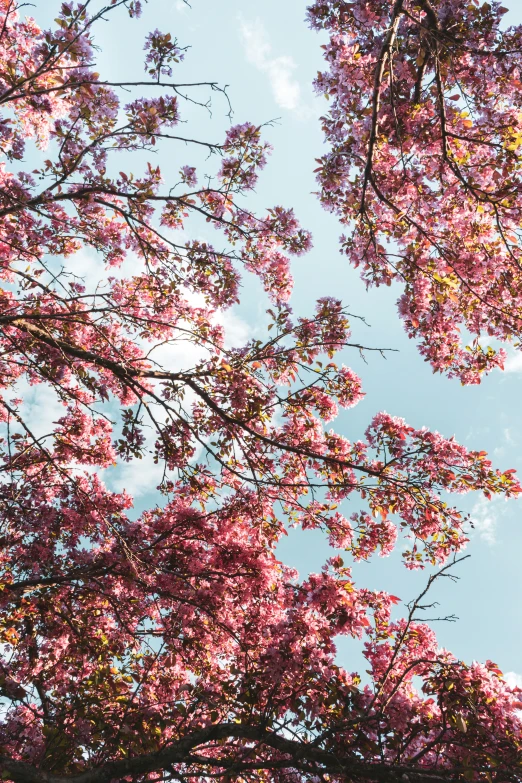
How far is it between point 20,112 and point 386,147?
606 cm

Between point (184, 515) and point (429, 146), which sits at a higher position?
point (429, 146)

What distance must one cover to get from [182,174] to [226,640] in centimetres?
704

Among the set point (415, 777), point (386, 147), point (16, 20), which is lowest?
point (415, 777)

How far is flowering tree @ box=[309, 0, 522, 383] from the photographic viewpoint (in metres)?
5.13

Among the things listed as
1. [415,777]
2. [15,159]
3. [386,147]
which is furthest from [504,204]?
[15,159]

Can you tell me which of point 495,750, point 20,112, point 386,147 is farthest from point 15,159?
point 495,750

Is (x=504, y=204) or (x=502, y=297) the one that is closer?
(x=504, y=204)

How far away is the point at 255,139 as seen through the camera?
6.53 m

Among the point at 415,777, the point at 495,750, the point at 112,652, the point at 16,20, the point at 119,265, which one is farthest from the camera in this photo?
the point at 119,265

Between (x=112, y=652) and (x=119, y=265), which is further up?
(x=119, y=265)

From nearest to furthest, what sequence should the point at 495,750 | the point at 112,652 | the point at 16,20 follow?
the point at 495,750 → the point at 112,652 → the point at 16,20

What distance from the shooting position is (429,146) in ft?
18.8

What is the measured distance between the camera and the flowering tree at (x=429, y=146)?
5.13 meters

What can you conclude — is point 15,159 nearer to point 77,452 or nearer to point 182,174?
point 182,174
